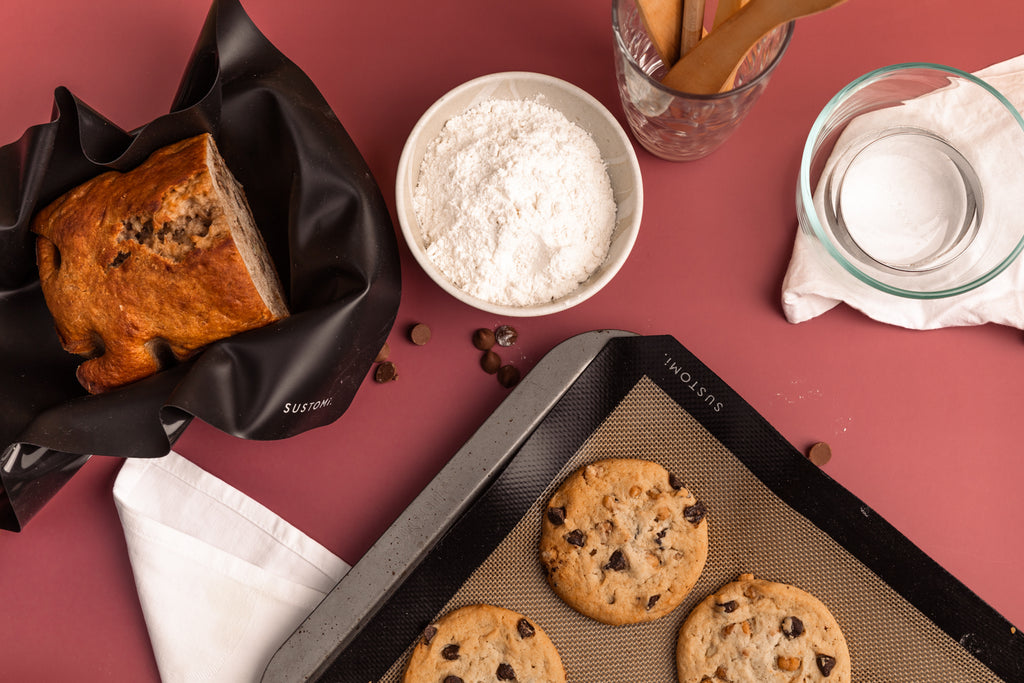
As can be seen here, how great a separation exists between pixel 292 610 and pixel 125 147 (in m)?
0.71

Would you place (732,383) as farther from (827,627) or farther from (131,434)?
(131,434)

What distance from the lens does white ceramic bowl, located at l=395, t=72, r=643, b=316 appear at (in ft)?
3.30

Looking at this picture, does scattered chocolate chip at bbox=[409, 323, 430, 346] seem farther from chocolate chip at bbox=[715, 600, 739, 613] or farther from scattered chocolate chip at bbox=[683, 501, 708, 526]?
chocolate chip at bbox=[715, 600, 739, 613]

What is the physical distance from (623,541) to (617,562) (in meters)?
0.03

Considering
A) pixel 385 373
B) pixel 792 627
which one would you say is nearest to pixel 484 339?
pixel 385 373

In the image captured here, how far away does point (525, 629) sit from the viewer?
40.7 inches

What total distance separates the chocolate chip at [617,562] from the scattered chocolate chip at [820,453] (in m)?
0.34

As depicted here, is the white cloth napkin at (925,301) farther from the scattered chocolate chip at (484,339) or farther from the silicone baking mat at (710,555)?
the scattered chocolate chip at (484,339)

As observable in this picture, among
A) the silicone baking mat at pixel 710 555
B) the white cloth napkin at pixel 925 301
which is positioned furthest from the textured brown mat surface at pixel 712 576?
the white cloth napkin at pixel 925 301

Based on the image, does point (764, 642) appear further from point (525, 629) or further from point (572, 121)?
point (572, 121)

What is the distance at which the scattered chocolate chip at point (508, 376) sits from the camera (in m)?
1.12

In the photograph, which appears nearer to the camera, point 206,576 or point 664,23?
point 664,23

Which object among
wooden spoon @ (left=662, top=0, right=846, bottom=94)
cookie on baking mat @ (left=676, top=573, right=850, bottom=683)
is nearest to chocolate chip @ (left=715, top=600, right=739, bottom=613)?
cookie on baking mat @ (left=676, top=573, right=850, bottom=683)

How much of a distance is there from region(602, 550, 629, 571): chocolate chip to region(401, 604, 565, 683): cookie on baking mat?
14cm
